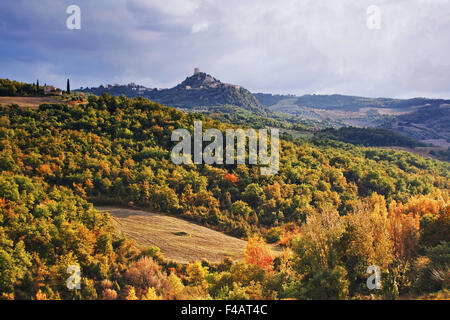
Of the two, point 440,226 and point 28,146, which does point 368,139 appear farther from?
point 28,146

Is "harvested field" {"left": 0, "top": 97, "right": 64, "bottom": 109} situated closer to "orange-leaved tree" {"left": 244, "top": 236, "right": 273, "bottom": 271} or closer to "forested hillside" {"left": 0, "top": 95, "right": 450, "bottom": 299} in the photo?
"forested hillside" {"left": 0, "top": 95, "right": 450, "bottom": 299}

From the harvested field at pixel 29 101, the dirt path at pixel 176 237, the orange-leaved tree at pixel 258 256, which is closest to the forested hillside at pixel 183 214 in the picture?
the orange-leaved tree at pixel 258 256

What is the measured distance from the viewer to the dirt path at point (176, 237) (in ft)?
109

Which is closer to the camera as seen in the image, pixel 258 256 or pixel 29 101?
pixel 258 256

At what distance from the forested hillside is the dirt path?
2.30 metres

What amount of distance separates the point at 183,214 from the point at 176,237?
741cm

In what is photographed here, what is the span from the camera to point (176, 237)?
119ft

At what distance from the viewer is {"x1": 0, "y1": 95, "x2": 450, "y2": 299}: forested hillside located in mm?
21812

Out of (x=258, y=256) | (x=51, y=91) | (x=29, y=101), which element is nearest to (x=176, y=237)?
(x=258, y=256)

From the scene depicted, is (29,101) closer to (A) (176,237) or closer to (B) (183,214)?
(B) (183,214)

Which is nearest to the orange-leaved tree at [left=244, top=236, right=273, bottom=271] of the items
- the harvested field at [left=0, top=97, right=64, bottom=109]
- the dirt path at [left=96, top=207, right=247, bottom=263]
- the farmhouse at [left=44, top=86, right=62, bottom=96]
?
the dirt path at [left=96, top=207, right=247, bottom=263]

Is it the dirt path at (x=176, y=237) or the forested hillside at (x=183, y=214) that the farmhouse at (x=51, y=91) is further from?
the dirt path at (x=176, y=237)
